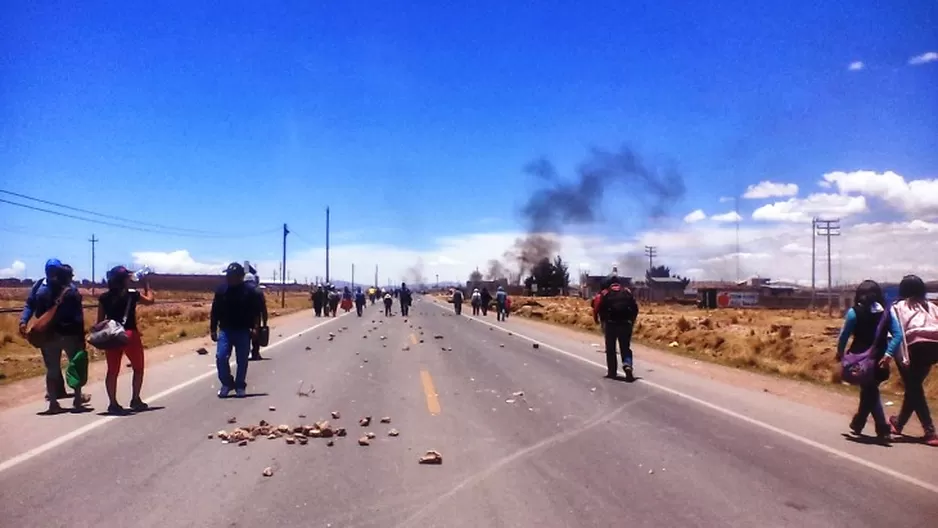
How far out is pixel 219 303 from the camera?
13.3 meters

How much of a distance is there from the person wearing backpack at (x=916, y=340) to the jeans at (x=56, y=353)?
409 inches

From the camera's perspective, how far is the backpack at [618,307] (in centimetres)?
1606

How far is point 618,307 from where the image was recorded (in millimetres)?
16094

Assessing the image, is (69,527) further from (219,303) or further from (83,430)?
(219,303)

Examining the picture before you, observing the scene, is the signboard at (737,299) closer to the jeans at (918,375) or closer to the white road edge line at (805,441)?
the white road edge line at (805,441)

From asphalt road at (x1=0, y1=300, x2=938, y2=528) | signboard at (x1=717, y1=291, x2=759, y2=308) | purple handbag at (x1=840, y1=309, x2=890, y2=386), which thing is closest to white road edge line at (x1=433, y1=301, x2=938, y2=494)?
asphalt road at (x1=0, y1=300, x2=938, y2=528)

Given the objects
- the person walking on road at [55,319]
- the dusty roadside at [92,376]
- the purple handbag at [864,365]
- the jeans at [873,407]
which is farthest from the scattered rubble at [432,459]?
the dusty roadside at [92,376]

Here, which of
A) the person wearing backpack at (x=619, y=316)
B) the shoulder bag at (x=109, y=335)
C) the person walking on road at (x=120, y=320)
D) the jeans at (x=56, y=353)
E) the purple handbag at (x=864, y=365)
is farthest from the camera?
the person wearing backpack at (x=619, y=316)

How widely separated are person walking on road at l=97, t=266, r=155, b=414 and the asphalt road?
0.49 meters

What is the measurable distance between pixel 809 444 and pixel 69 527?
25.4 ft

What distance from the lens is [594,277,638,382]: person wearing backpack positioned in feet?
52.7

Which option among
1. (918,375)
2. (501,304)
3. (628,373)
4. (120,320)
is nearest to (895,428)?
(918,375)

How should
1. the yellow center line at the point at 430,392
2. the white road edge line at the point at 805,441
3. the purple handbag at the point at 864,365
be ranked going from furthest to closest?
the yellow center line at the point at 430,392 → the purple handbag at the point at 864,365 → the white road edge line at the point at 805,441

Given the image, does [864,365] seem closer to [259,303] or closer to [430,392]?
[430,392]
